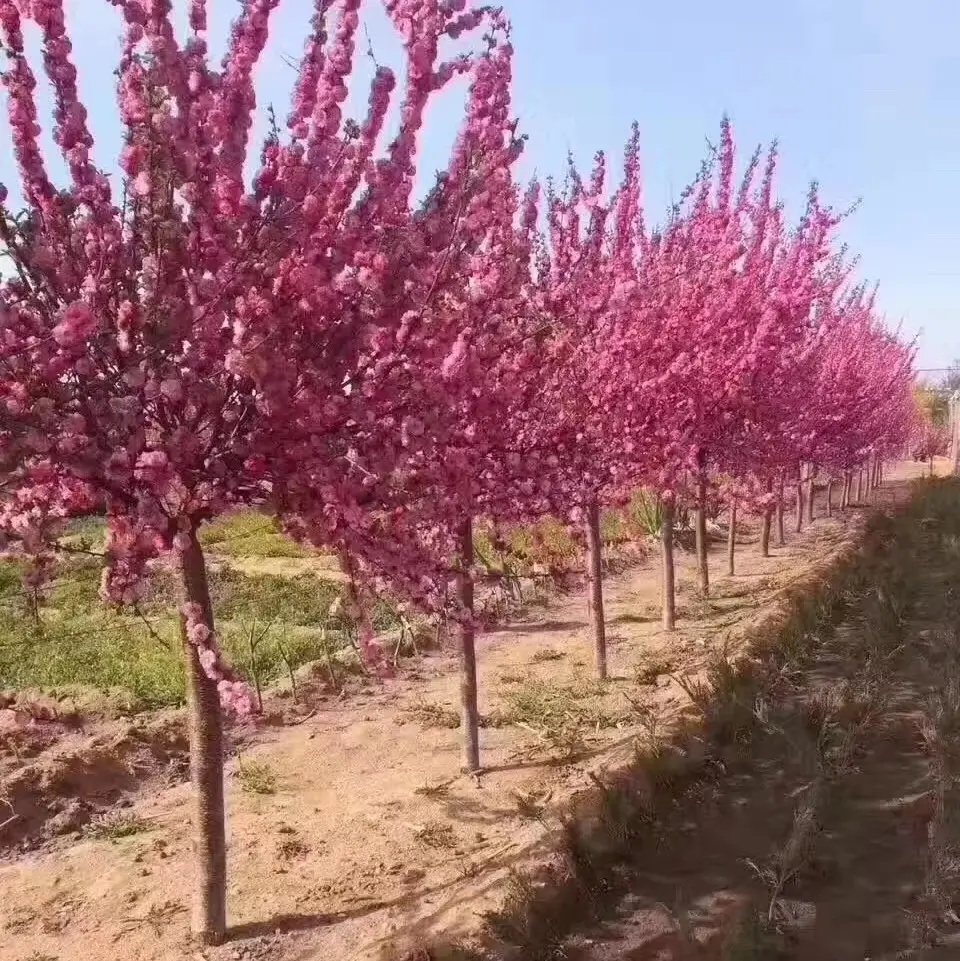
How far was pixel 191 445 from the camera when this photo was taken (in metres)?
3.37

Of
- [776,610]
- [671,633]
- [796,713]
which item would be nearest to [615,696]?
[796,713]

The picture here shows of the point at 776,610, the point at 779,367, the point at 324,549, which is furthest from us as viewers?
the point at 779,367

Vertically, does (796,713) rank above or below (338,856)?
above

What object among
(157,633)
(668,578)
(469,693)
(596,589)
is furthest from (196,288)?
(668,578)

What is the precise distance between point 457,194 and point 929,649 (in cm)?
728

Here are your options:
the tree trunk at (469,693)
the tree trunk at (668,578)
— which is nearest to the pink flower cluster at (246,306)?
the tree trunk at (469,693)

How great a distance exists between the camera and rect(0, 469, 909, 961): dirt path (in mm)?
4348

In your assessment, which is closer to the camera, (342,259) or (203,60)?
(203,60)

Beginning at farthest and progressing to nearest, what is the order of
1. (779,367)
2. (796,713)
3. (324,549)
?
(779,367) < (796,713) < (324,549)

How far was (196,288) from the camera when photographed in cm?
328

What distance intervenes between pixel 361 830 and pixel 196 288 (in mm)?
3800

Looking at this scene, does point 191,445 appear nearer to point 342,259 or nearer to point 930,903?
point 342,259

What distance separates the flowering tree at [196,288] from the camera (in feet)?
10.4

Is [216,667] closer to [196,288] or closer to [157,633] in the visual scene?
[196,288]
